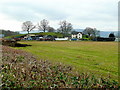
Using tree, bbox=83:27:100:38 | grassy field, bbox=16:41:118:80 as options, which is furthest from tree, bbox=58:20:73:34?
grassy field, bbox=16:41:118:80

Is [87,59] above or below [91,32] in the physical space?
below

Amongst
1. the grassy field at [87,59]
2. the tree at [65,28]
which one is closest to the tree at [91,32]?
the tree at [65,28]

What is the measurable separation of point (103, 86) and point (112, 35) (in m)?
83.4

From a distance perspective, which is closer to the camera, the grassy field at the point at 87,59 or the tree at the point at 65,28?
the grassy field at the point at 87,59

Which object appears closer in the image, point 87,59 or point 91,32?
point 87,59

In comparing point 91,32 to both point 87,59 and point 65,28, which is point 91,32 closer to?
point 65,28

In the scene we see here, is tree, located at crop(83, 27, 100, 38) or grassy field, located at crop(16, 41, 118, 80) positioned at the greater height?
tree, located at crop(83, 27, 100, 38)

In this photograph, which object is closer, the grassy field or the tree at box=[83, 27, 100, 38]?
the grassy field

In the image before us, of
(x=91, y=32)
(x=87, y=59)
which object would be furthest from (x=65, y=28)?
(x=87, y=59)

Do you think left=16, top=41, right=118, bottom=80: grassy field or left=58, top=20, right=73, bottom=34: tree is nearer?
left=16, top=41, right=118, bottom=80: grassy field

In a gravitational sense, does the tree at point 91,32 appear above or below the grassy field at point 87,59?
above

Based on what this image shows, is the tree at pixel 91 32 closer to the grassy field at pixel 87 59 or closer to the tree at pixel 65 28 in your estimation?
the tree at pixel 65 28

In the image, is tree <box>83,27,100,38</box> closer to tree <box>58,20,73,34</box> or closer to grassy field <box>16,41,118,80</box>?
tree <box>58,20,73,34</box>

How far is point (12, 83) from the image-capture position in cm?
491
